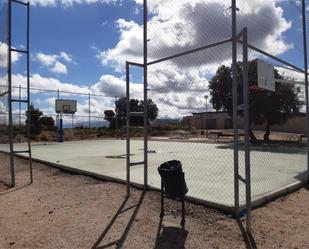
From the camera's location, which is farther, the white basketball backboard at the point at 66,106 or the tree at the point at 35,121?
the tree at the point at 35,121

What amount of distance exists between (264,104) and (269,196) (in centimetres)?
1621

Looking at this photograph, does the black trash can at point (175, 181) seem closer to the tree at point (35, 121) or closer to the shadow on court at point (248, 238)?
the shadow on court at point (248, 238)

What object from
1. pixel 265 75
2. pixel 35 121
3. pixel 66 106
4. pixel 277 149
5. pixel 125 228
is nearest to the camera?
pixel 125 228

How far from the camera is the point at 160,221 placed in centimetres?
538

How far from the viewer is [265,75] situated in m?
6.40

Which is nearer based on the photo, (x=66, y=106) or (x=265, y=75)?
(x=265, y=75)

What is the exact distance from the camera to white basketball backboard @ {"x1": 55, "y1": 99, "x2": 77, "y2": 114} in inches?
1237

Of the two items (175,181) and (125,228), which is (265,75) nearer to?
(175,181)

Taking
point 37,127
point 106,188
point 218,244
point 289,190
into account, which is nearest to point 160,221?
point 218,244

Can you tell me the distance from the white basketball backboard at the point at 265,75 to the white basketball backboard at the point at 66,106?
1051 inches

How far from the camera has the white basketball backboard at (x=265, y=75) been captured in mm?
6152

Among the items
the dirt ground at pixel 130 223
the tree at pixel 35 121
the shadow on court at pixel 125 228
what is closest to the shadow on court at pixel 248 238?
the dirt ground at pixel 130 223

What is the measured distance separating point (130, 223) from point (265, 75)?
11.4 ft

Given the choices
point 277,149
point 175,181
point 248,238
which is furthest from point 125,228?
point 277,149
